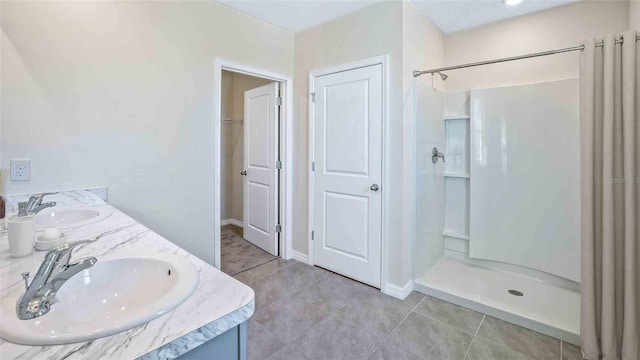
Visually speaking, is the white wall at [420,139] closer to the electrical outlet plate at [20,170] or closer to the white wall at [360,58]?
the white wall at [360,58]

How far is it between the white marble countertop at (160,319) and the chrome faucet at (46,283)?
0.10m

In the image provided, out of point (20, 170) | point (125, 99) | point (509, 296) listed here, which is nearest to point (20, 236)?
point (20, 170)

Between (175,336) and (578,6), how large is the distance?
360 centimetres

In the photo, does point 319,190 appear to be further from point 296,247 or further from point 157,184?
point 157,184

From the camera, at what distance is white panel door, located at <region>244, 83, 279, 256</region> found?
329cm

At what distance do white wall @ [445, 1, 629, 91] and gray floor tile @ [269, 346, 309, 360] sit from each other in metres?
2.91

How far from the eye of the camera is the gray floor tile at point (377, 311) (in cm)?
206

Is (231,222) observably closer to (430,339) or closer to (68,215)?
(68,215)

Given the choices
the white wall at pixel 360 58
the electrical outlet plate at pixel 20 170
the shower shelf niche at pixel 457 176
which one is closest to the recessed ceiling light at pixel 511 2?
the shower shelf niche at pixel 457 176

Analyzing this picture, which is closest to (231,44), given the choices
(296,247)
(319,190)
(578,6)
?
(319,190)

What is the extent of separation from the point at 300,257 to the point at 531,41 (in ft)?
9.95

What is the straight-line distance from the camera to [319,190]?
Result: 301 cm

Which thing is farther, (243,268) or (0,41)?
(243,268)

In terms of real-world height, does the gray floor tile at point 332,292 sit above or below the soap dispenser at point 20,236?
below
